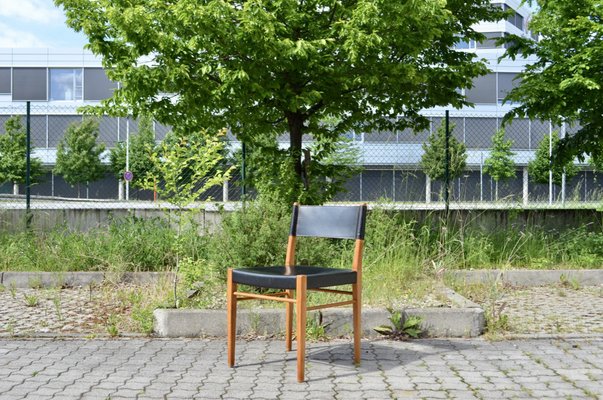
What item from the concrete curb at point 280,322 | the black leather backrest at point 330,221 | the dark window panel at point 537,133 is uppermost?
the dark window panel at point 537,133

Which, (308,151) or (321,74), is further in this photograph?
(308,151)

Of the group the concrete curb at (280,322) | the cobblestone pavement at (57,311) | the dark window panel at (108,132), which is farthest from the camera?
the dark window panel at (108,132)

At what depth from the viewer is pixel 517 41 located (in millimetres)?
11141

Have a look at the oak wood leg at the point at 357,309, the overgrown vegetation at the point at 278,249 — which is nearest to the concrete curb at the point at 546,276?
the overgrown vegetation at the point at 278,249

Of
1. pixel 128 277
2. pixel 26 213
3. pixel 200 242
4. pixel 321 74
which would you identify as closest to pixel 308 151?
pixel 321 74

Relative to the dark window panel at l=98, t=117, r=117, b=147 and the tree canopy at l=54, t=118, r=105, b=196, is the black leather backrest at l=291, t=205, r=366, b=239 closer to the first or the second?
the tree canopy at l=54, t=118, r=105, b=196

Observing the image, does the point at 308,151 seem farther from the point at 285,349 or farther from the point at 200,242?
the point at 285,349

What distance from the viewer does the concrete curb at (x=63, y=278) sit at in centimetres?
907

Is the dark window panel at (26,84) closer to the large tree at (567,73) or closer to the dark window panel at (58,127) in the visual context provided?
the dark window panel at (58,127)

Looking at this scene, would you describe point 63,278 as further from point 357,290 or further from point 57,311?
point 357,290

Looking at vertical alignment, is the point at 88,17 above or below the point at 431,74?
above

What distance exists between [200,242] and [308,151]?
2.24 m

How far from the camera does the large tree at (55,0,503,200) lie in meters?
8.54

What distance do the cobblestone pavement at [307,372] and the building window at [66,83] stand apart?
4783cm
